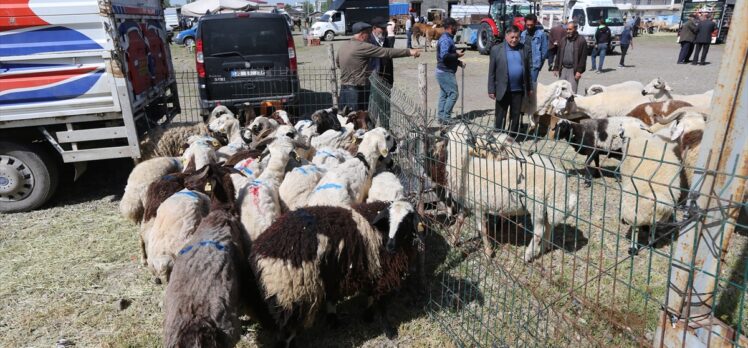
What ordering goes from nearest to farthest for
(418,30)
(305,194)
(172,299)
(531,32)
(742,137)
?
(742,137) → (172,299) → (305,194) → (531,32) → (418,30)

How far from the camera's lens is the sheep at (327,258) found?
341cm

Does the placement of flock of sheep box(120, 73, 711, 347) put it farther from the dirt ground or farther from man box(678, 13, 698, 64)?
man box(678, 13, 698, 64)

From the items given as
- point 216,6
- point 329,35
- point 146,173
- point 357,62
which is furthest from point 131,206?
point 329,35

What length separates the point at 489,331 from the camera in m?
3.66

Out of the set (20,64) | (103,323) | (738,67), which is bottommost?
(103,323)

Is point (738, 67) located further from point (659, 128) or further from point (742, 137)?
point (659, 128)

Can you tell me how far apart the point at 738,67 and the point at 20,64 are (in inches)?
283

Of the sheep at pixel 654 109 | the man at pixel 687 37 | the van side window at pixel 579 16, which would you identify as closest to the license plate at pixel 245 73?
the sheep at pixel 654 109

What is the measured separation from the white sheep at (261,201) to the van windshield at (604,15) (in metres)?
25.8

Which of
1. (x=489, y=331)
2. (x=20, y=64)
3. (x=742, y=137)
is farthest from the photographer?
(x=20, y=64)

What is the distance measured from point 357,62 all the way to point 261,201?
14.7ft

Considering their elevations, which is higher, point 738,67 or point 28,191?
point 738,67

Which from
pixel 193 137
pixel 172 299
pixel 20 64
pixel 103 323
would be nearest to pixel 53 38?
pixel 20 64

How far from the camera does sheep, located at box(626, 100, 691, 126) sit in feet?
24.8
